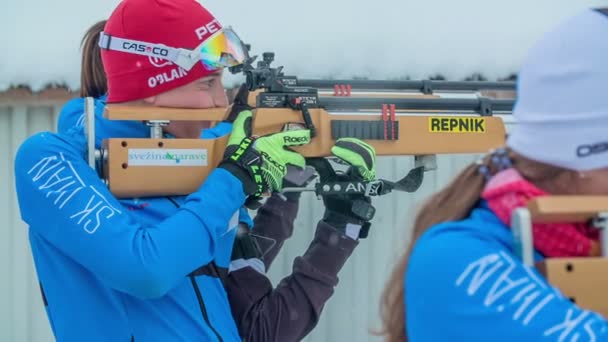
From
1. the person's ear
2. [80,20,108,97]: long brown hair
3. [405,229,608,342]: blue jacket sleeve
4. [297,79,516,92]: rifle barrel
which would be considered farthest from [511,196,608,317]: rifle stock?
[297,79,516,92]: rifle barrel

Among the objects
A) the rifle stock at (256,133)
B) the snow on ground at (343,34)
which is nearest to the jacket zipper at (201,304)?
the rifle stock at (256,133)

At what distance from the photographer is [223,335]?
7.64ft

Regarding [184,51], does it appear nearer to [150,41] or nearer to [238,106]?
[150,41]

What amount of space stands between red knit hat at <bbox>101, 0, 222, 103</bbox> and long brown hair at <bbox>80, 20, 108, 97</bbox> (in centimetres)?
20

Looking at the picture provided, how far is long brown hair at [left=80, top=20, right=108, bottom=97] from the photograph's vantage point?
8.84 feet

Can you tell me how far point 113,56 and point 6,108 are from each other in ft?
4.31

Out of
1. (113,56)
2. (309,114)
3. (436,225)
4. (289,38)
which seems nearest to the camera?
(436,225)

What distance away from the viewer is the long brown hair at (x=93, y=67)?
2.70 metres

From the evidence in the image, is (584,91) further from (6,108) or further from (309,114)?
(6,108)

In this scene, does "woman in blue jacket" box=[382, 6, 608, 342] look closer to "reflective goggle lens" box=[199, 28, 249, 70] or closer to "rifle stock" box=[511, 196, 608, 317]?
"rifle stock" box=[511, 196, 608, 317]

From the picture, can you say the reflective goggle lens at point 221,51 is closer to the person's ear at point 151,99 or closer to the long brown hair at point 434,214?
the person's ear at point 151,99

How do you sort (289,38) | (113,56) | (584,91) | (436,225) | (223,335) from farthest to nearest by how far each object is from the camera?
(289,38), (113,56), (223,335), (436,225), (584,91)

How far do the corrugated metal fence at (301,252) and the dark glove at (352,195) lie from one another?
865 mm

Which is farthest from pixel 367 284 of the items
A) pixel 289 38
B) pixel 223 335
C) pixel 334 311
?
pixel 223 335
